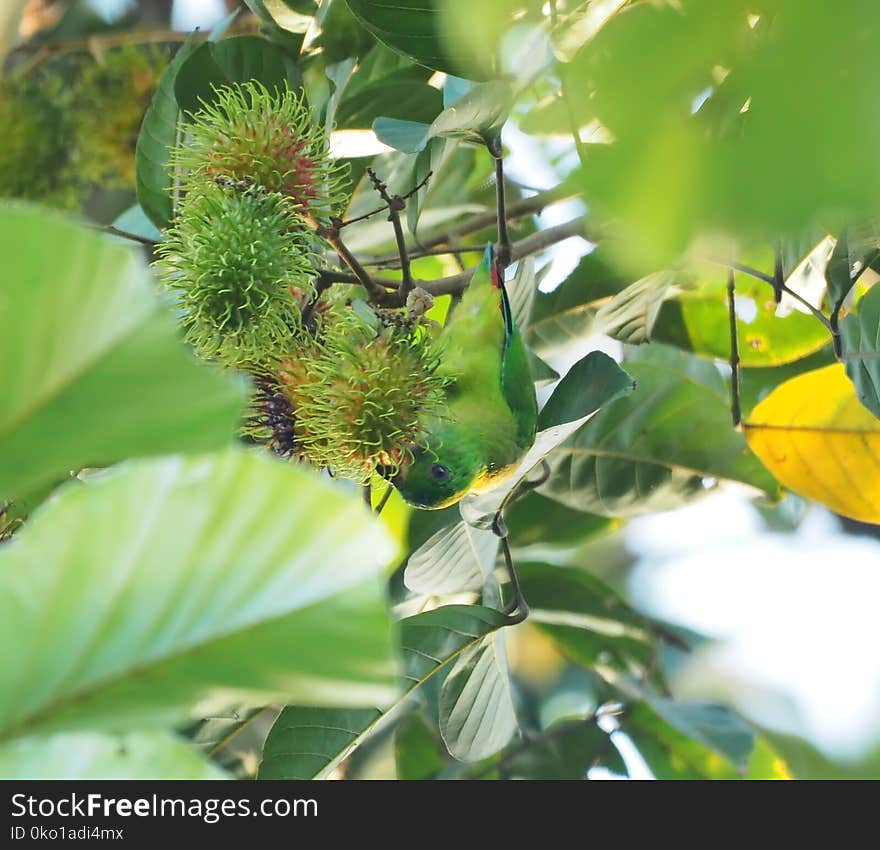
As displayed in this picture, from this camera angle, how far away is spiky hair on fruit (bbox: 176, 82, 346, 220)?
3.83ft

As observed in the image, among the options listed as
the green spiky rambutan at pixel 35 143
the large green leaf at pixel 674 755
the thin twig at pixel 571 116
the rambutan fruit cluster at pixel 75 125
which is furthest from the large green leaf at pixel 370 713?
the green spiky rambutan at pixel 35 143

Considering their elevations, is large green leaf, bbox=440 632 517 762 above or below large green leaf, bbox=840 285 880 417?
below

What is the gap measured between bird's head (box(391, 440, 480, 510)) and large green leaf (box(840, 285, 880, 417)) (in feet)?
1.63

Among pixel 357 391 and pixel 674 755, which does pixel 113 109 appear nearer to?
pixel 357 391

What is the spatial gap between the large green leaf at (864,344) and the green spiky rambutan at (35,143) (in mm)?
1845

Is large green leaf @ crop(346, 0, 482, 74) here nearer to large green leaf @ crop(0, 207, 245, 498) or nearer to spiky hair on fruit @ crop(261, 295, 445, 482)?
spiky hair on fruit @ crop(261, 295, 445, 482)

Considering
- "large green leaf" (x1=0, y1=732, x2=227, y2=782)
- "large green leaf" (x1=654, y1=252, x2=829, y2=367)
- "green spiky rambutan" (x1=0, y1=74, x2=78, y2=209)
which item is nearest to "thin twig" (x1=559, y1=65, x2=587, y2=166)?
"large green leaf" (x1=0, y1=732, x2=227, y2=782)

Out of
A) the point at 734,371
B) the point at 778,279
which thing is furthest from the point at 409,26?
the point at 734,371

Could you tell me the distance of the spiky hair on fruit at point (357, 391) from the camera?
1141 millimetres

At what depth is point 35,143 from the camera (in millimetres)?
2219

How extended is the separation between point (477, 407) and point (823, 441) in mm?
597

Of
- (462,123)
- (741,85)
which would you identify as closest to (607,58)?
(741,85)

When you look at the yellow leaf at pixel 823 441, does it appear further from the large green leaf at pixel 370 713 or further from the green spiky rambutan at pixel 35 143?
the green spiky rambutan at pixel 35 143

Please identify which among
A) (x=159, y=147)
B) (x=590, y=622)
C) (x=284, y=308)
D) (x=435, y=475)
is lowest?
(x=590, y=622)
